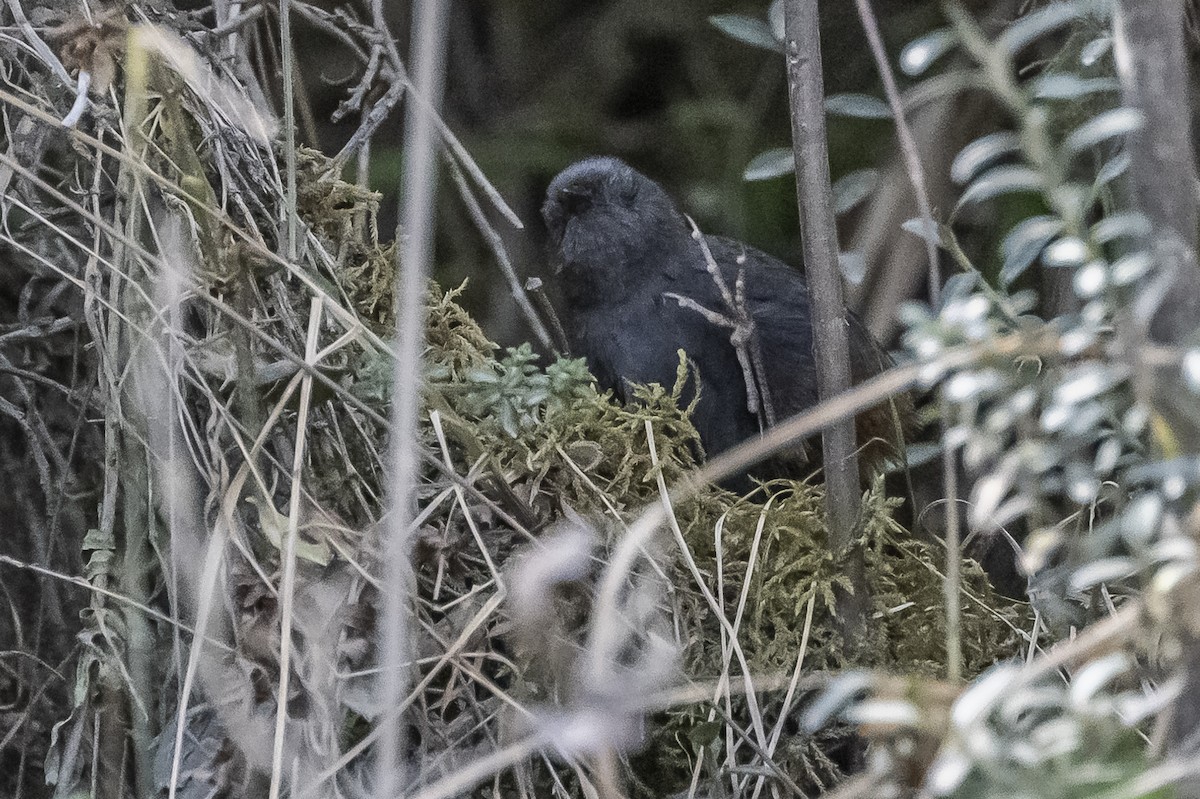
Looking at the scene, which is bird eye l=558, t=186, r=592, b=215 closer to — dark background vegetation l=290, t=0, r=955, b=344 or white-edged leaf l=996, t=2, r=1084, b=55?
dark background vegetation l=290, t=0, r=955, b=344

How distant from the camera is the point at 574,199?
2.22 meters

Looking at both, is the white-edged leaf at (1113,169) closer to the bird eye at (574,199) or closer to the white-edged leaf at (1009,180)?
the white-edged leaf at (1009,180)

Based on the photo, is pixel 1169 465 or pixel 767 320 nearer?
pixel 1169 465

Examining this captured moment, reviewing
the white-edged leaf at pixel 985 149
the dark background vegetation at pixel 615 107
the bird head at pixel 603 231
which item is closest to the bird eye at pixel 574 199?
the bird head at pixel 603 231

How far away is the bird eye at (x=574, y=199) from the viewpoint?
2205 mm

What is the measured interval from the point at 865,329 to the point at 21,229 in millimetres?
1294

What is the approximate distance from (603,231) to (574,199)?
0.07 meters

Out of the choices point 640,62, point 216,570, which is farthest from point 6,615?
point 640,62

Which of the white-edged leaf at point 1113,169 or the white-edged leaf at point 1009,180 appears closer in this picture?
the white-edged leaf at point 1009,180

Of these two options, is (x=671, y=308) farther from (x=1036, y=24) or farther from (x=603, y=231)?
(x=1036, y=24)

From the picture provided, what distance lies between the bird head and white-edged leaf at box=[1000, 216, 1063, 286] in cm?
112

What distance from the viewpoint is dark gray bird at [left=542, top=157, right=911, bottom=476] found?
Result: 2039mm

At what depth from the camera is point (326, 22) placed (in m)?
1.77

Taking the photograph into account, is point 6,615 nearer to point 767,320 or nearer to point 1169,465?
point 767,320
